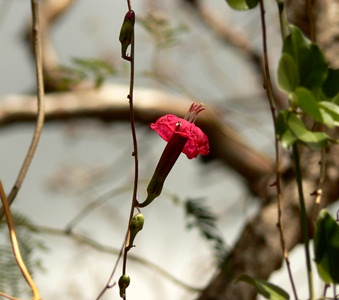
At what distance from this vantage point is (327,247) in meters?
0.47

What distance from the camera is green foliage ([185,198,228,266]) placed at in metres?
0.86

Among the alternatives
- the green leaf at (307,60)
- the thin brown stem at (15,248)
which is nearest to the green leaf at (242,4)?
the green leaf at (307,60)

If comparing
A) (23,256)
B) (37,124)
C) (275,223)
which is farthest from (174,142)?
(275,223)

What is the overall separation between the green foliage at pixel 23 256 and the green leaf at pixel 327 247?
0.38 metres

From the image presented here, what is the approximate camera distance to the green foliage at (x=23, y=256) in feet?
2.52

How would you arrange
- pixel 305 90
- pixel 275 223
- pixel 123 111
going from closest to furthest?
pixel 305 90 → pixel 275 223 → pixel 123 111

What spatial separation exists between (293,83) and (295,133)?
3 centimetres

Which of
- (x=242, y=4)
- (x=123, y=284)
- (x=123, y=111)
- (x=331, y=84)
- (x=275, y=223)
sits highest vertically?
(x=123, y=111)

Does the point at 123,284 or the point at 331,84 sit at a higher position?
the point at 331,84

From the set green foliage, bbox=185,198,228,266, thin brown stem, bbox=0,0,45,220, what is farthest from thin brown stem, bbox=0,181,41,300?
green foliage, bbox=185,198,228,266

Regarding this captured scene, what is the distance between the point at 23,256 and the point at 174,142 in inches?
16.3

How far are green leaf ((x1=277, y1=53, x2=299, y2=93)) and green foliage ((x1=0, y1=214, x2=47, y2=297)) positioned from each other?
431mm

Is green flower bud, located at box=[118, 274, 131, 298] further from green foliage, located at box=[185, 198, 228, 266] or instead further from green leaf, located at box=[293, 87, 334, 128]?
green foliage, located at box=[185, 198, 228, 266]

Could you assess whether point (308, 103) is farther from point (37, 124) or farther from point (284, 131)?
point (37, 124)
